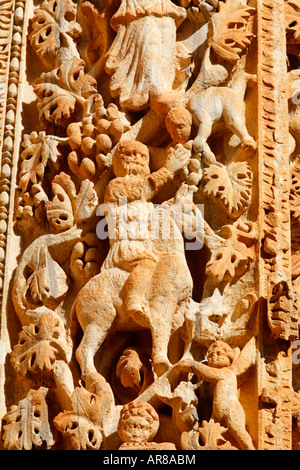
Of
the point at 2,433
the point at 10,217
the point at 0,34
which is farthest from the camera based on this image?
the point at 0,34

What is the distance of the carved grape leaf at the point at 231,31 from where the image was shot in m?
4.38

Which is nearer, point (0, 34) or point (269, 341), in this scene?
point (269, 341)

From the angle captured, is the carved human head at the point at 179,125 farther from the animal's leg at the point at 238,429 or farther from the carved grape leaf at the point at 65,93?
the animal's leg at the point at 238,429

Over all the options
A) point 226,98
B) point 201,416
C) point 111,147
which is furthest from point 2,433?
point 226,98

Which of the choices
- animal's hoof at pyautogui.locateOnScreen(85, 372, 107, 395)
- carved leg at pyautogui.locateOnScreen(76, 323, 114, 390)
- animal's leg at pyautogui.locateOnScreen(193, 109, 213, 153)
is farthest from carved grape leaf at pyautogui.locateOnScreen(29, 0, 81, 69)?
animal's hoof at pyautogui.locateOnScreen(85, 372, 107, 395)

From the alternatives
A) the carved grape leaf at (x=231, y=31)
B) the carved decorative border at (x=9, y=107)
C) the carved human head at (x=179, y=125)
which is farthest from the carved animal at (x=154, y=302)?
the carved grape leaf at (x=231, y=31)

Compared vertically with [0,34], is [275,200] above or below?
below

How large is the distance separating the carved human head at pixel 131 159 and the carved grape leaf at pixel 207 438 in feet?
2.88

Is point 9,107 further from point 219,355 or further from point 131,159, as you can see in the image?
point 219,355

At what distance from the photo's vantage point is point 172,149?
4.21 m

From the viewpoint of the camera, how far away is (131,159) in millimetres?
4230

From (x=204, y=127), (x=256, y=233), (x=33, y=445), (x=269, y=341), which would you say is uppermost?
(x=204, y=127)

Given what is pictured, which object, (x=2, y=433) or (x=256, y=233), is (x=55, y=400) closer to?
(x=2, y=433)

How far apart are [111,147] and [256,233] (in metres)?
0.58
